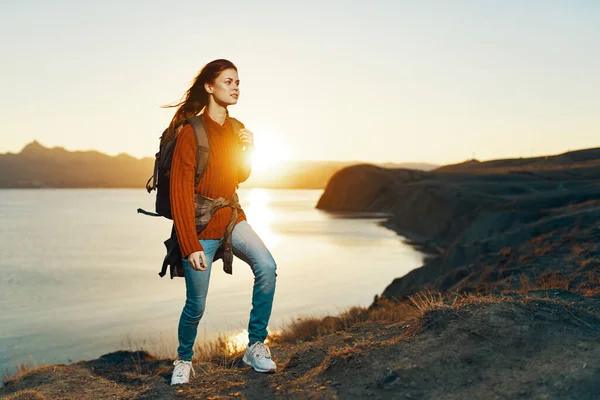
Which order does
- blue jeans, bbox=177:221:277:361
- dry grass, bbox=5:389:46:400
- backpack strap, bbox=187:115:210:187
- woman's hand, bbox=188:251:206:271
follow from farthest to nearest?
dry grass, bbox=5:389:46:400 → blue jeans, bbox=177:221:277:361 → backpack strap, bbox=187:115:210:187 → woman's hand, bbox=188:251:206:271

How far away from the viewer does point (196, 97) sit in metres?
5.23

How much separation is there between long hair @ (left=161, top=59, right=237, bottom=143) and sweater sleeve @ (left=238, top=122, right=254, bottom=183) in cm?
55

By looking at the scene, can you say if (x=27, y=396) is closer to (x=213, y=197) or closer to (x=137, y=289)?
(x=213, y=197)

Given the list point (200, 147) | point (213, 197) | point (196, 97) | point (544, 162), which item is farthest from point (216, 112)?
point (544, 162)

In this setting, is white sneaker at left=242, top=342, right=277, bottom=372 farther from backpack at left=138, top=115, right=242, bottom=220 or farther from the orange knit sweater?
backpack at left=138, top=115, right=242, bottom=220

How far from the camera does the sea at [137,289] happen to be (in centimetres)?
1841

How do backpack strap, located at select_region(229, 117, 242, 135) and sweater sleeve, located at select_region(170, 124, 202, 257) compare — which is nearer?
sweater sleeve, located at select_region(170, 124, 202, 257)

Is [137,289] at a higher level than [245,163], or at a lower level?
lower

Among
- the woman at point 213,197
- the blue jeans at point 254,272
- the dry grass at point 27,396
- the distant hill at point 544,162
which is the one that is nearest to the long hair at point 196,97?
the woman at point 213,197

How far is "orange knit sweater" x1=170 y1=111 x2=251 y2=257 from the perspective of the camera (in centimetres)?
479

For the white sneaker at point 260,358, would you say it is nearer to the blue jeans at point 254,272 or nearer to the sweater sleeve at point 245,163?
the blue jeans at point 254,272

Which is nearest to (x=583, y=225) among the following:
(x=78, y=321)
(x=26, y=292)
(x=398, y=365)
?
(x=398, y=365)

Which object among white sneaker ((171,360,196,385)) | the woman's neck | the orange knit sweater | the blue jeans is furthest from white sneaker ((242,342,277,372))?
the woman's neck

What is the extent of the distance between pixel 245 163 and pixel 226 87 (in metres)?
0.71
